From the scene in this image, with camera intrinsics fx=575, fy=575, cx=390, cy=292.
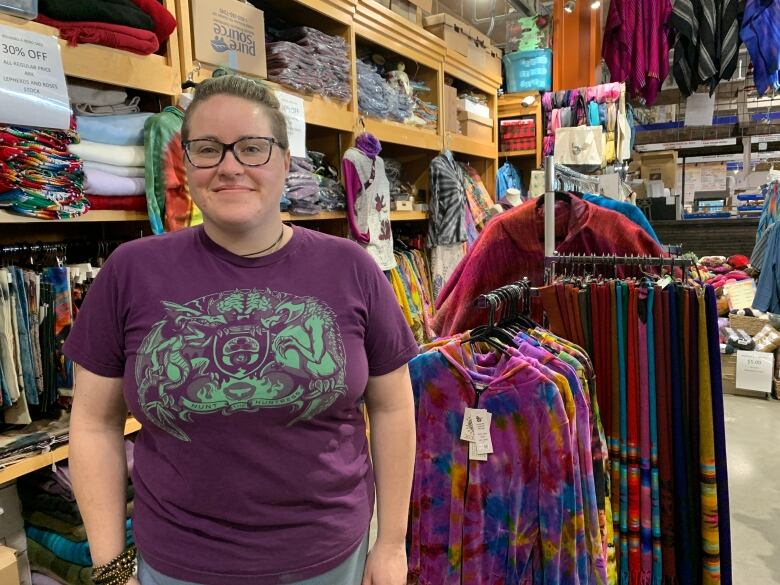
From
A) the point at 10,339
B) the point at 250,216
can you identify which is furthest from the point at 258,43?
the point at 250,216

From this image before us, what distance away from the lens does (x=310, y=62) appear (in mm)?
2807

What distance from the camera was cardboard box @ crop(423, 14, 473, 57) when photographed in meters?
3.99

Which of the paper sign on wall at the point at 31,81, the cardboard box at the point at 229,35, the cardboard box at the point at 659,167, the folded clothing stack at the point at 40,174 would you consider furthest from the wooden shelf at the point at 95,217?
the cardboard box at the point at 659,167

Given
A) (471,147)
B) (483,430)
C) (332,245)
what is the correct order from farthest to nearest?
1. (471,147)
2. (483,430)
3. (332,245)

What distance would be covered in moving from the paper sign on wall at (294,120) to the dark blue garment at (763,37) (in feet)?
14.4

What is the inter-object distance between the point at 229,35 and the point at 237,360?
1.81m

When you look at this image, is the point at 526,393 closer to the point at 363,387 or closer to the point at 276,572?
the point at 363,387

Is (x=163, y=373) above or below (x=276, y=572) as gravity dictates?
above

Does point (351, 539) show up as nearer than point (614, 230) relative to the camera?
Yes

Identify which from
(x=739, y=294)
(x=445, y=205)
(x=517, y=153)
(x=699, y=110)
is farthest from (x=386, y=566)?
(x=739, y=294)

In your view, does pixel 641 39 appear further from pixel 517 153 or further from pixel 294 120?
pixel 294 120

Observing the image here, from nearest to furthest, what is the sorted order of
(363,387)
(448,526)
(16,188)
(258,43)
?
1. (363,387)
2. (448,526)
3. (16,188)
4. (258,43)

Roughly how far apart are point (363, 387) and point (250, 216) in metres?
0.39

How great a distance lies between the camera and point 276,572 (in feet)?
3.33
